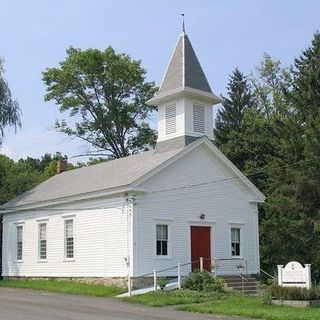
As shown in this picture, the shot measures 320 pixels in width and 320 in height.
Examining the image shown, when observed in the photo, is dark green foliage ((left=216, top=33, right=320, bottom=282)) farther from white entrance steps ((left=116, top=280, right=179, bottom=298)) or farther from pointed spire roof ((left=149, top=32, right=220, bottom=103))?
white entrance steps ((left=116, top=280, right=179, bottom=298))

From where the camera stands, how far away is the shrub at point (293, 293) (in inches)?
847

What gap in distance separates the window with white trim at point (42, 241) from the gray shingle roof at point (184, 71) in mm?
9657

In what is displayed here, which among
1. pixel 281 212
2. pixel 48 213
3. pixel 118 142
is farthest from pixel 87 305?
pixel 118 142

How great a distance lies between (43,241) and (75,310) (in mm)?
14630

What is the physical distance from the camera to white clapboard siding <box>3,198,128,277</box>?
29453mm

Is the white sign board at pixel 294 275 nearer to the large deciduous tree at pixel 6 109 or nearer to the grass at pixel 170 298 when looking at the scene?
the grass at pixel 170 298

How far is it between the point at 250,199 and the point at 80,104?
27287mm

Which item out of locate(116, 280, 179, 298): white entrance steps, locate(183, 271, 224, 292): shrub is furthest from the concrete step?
locate(116, 280, 179, 298): white entrance steps

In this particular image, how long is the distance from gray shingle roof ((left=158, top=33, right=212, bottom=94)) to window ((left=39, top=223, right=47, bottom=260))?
9.68 metres

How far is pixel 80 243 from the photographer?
31625 mm

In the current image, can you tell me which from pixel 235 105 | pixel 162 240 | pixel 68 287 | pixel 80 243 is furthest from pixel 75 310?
pixel 235 105

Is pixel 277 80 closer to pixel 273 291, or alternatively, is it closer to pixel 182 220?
pixel 182 220

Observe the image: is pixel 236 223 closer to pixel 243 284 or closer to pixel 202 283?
pixel 243 284

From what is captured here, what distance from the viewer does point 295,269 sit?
2334 cm
